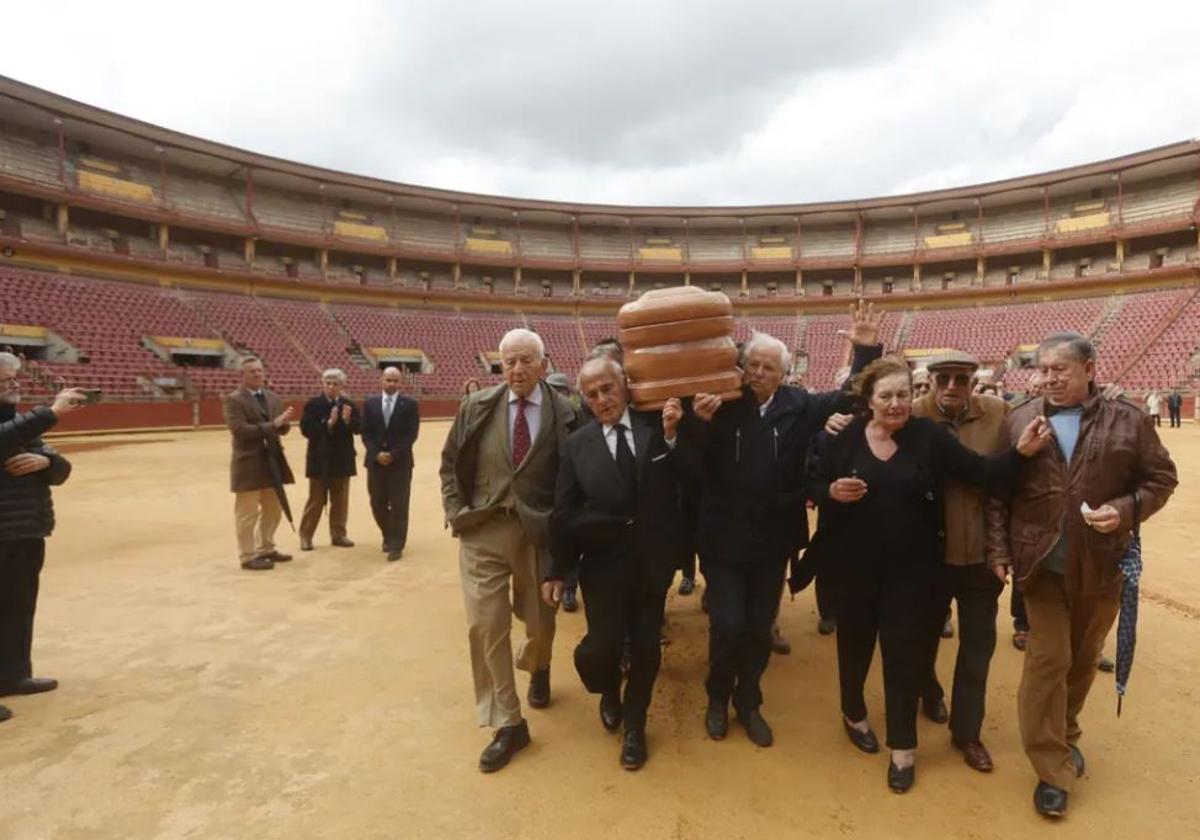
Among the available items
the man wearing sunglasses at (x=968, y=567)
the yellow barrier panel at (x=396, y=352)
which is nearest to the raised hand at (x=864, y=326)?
the man wearing sunglasses at (x=968, y=567)

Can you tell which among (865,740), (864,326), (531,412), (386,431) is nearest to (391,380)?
(386,431)

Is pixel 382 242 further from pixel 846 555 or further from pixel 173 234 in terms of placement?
pixel 846 555

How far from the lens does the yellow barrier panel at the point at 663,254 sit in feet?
140

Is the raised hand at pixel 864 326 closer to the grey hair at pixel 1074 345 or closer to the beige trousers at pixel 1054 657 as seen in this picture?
the grey hair at pixel 1074 345

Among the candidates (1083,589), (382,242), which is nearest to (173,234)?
(382,242)

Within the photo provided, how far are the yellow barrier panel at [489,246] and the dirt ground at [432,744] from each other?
37.5 meters

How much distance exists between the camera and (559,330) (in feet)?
129

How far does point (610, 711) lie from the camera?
3.21 m

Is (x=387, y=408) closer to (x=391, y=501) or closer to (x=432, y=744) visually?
(x=391, y=501)

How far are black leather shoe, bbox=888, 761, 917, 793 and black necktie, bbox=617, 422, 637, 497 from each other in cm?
164

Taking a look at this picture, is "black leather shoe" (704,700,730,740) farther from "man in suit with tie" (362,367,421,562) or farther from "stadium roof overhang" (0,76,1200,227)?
"stadium roof overhang" (0,76,1200,227)

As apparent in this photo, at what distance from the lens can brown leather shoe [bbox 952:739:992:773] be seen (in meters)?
2.78

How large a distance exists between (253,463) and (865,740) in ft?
19.2

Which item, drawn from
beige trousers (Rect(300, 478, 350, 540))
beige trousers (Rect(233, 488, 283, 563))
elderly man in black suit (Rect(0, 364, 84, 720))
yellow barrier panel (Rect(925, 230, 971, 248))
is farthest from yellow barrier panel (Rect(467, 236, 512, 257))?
elderly man in black suit (Rect(0, 364, 84, 720))
